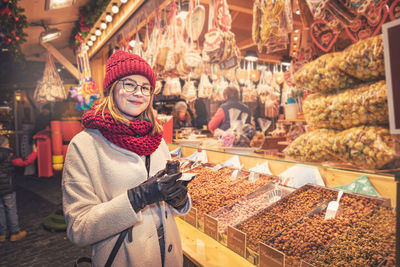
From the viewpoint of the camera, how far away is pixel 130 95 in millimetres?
1278

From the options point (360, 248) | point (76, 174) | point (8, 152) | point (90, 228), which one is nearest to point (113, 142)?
point (76, 174)

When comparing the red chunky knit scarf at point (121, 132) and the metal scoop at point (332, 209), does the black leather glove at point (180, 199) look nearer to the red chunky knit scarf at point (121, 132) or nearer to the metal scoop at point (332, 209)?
the red chunky knit scarf at point (121, 132)

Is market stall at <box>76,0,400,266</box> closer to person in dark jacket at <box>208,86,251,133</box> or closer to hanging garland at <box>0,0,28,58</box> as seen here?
person in dark jacket at <box>208,86,251,133</box>

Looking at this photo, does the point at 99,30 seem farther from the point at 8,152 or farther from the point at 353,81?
the point at 353,81

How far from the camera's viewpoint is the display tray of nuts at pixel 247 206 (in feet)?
4.96

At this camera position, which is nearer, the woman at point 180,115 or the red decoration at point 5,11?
the red decoration at point 5,11

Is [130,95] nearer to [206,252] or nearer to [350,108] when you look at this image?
[206,252]

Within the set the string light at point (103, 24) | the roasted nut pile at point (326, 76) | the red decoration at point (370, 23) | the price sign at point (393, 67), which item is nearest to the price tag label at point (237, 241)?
the price sign at point (393, 67)

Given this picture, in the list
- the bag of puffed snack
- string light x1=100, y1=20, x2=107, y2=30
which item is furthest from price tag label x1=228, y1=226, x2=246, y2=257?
string light x1=100, y1=20, x2=107, y2=30

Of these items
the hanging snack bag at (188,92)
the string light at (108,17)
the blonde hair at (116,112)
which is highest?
the string light at (108,17)

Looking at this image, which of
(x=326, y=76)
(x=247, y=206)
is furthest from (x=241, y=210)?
(x=326, y=76)

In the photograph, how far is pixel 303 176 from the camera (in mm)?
1682

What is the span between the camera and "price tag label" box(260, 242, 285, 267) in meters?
1.11

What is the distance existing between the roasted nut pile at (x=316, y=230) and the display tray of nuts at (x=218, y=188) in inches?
19.8
